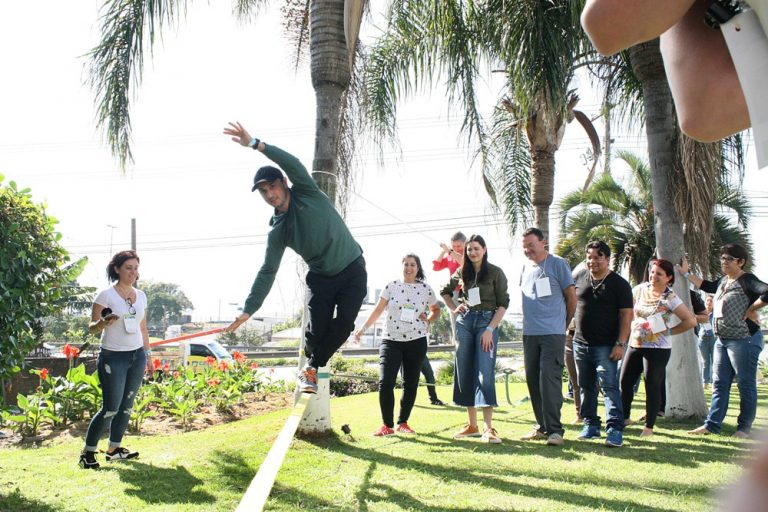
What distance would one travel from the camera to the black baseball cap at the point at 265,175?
4.53 meters

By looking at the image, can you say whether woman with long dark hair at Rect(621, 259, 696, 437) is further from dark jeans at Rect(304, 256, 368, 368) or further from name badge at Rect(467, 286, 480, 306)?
dark jeans at Rect(304, 256, 368, 368)

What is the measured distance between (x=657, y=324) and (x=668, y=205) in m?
2.04

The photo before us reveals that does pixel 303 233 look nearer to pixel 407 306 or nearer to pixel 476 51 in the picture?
pixel 407 306

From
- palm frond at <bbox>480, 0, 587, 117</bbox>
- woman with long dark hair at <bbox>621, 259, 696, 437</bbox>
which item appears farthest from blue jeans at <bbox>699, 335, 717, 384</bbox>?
palm frond at <bbox>480, 0, 587, 117</bbox>

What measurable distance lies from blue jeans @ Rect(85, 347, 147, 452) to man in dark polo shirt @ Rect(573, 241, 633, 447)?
441 cm

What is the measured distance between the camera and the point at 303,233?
4719 millimetres

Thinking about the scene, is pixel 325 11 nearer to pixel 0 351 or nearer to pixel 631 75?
pixel 0 351

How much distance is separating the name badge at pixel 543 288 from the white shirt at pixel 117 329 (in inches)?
153

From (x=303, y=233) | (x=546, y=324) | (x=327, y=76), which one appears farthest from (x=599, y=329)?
(x=327, y=76)

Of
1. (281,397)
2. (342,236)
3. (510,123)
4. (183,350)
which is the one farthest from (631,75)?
(183,350)

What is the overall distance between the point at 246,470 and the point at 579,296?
150 inches

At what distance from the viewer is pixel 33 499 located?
4.44m

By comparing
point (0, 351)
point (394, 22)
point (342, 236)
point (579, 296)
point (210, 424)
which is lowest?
point (210, 424)

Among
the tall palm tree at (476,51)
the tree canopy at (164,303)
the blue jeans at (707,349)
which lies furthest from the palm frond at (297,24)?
the tree canopy at (164,303)
